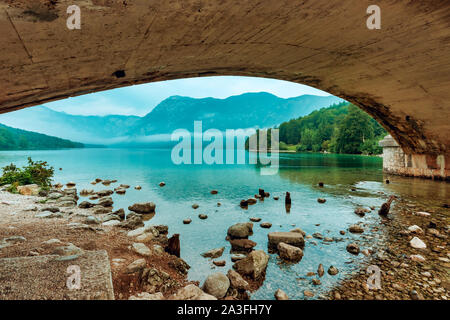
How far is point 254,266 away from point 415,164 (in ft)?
52.2

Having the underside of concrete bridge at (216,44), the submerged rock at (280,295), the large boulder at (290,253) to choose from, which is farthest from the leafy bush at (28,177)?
the submerged rock at (280,295)

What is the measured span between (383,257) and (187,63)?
21.5 ft

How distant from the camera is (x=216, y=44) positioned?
5121mm

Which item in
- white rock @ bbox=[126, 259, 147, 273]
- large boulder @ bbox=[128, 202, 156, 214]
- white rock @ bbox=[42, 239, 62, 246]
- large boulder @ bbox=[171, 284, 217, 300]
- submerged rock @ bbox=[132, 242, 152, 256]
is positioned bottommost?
large boulder @ bbox=[128, 202, 156, 214]

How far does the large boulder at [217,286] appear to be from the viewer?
11.3 feet

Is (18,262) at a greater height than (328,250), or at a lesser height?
greater

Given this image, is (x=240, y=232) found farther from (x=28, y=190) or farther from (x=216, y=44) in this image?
(x=28, y=190)

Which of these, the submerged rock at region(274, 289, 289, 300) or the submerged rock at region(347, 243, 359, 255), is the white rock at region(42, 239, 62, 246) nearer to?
the submerged rock at region(274, 289, 289, 300)

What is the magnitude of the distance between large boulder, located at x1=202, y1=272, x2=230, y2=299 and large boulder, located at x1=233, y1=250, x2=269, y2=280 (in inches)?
26.0

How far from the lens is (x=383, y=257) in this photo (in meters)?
4.70

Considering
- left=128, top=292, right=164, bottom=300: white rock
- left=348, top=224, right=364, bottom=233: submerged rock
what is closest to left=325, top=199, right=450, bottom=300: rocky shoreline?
left=348, top=224, right=364, bottom=233: submerged rock

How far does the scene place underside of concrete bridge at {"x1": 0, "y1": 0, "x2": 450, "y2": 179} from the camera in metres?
3.30
